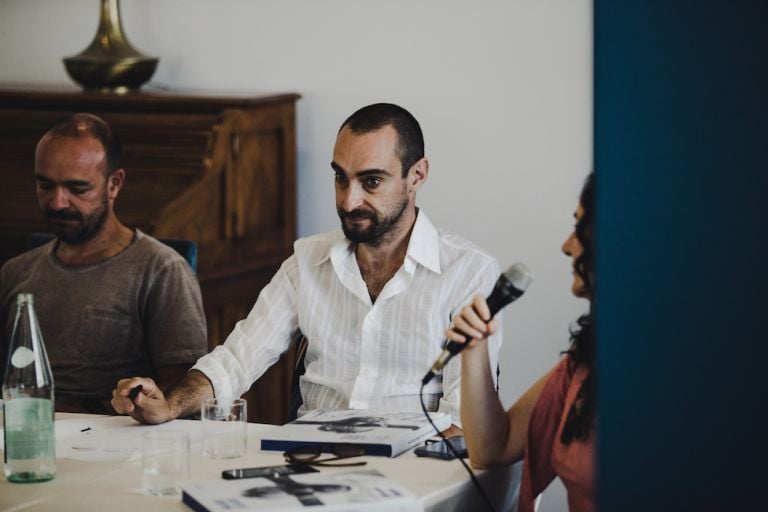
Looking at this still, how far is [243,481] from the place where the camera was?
69.7 inches

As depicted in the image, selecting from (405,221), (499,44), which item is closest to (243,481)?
(405,221)

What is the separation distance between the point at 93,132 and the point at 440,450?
147cm

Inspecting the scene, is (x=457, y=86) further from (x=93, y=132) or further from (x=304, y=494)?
(x=304, y=494)

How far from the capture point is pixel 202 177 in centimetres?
372

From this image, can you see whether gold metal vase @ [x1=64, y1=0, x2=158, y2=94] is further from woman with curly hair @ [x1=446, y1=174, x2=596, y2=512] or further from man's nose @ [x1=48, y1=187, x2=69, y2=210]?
woman with curly hair @ [x1=446, y1=174, x2=596, y2=512]

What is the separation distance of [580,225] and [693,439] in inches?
32.0

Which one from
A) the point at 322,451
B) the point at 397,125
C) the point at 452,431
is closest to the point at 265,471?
the point at 322,451

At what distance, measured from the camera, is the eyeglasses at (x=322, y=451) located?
189 cm

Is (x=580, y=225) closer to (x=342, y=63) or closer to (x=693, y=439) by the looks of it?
(x=693, y=439)

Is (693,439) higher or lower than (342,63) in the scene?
lower

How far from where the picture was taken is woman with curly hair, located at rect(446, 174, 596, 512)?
184 centimetres

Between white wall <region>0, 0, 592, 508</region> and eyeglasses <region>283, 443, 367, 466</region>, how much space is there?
2018mm

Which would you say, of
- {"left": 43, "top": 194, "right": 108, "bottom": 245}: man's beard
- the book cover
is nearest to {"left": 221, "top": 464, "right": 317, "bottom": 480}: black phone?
the book cover

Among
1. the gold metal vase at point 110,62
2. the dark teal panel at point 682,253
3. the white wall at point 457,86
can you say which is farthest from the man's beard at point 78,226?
the dark teal panel at point 682,253
